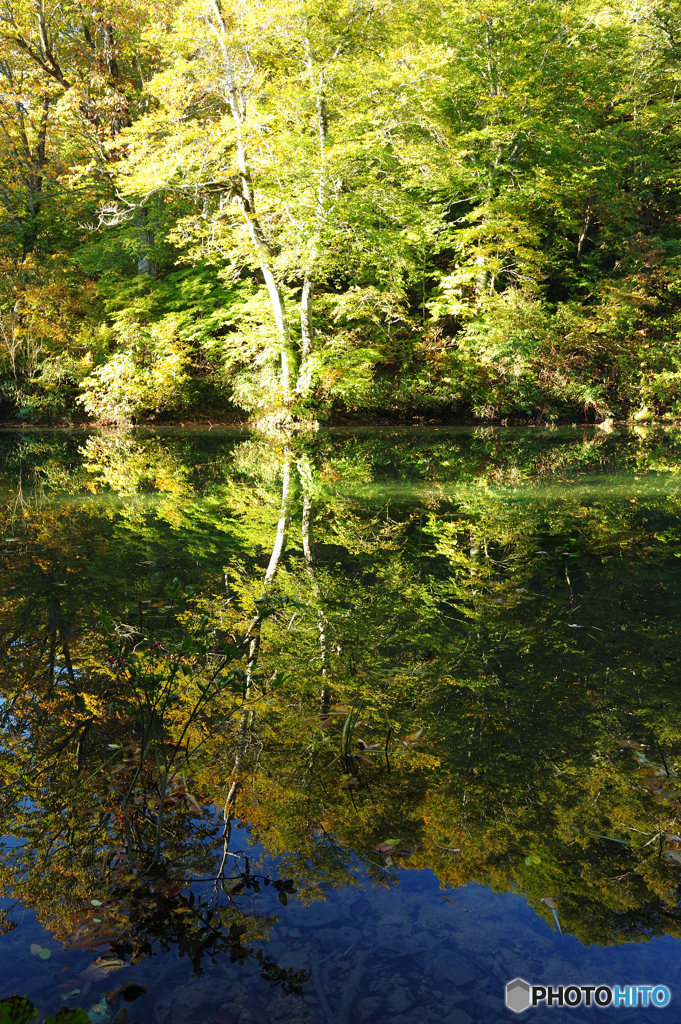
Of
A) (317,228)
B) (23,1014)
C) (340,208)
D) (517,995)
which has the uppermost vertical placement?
(340,208)

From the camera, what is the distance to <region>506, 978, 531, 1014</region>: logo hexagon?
1731 mm

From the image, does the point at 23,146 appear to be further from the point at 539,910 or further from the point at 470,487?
the point at 539,910

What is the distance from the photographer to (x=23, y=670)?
3627 millimetres

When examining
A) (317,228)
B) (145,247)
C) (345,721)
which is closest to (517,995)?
(345,721)

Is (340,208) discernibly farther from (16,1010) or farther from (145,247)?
(16,1010)

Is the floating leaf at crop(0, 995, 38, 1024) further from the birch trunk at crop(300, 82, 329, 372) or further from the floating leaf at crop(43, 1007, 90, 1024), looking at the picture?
the birch trunk at crop(300, 82, 329, 372)

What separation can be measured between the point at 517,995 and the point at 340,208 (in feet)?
53.3

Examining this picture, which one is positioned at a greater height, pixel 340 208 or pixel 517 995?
pixel 340 208

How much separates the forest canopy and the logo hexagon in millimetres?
15572

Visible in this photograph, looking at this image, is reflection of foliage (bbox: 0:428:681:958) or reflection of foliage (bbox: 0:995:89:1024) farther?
reflection of foliage (bbox: 0:428:681:958)

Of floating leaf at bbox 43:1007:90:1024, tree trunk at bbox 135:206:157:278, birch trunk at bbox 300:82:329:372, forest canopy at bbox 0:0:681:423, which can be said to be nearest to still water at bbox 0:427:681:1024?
floating leaf at bbox 43:1007:90:1024

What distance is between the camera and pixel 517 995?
176 centimetres

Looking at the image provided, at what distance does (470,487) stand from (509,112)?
13531 mm

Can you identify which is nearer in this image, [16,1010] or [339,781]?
[16,1010]
